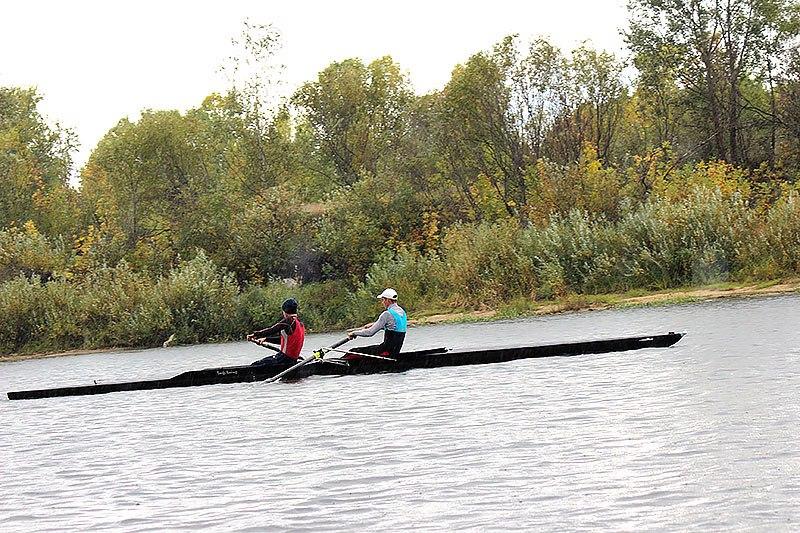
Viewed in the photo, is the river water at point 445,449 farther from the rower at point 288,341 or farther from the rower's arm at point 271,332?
the rower's arm at point 271,332

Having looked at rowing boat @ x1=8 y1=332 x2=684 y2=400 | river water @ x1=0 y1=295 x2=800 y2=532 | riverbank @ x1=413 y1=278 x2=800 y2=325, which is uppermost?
riverbank @ x1=413 y1=278 x2=800 y2=325

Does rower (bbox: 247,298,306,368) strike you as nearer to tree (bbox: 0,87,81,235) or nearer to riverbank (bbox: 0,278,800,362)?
riverbank (bbox: 0,278,800,362)

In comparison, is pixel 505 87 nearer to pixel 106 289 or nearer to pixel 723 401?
pixel 106 289

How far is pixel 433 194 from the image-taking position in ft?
211

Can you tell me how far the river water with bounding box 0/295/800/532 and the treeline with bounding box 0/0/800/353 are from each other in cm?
1961

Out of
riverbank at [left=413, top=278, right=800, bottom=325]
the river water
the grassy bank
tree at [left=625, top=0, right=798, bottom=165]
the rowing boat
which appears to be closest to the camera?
the river water

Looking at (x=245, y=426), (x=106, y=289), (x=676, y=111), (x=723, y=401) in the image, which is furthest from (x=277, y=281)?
(x=723, y=401)

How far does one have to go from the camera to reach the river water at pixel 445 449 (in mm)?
12828

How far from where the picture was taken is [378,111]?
227 feet

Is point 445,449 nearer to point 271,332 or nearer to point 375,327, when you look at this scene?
point 375,327

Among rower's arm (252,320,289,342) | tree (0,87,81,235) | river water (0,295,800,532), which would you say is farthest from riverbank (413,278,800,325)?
tree (0,87,81,235)

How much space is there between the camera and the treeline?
49812 millimetres

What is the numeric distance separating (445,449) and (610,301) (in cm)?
3080

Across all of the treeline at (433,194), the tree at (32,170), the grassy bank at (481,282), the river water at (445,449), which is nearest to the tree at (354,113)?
the treeline at (433,194)
